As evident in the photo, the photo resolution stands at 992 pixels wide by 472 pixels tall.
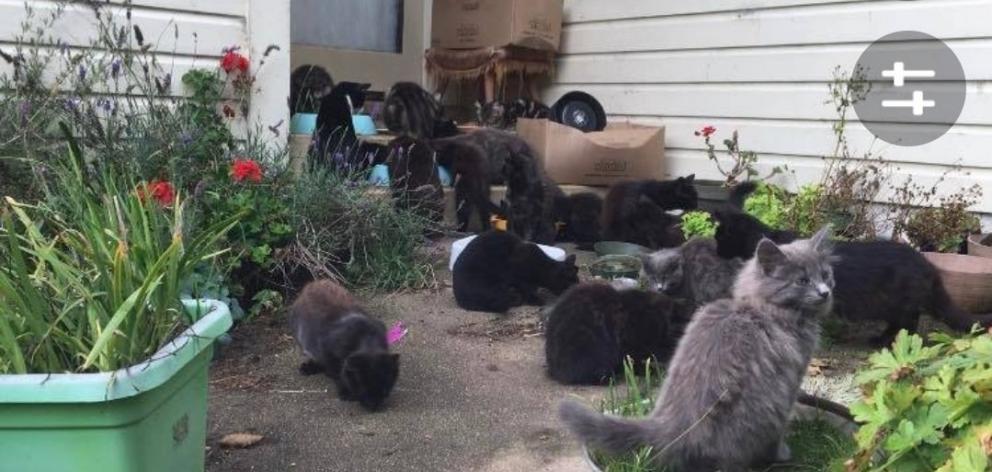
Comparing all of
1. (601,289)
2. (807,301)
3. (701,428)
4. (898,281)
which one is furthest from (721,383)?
(898,281)

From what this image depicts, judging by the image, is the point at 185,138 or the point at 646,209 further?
the point at 646,209

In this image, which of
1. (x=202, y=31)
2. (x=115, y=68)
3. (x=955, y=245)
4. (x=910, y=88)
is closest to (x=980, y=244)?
(x=955, y=245)

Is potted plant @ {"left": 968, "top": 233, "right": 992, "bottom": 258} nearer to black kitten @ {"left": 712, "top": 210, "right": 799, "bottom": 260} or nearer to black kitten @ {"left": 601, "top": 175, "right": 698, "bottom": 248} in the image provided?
black kitten @ {"left": 712, "top": 210, "right": 799, "bottom": 260}

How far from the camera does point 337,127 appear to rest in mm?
5625

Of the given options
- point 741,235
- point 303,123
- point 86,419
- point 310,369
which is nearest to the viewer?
point 86,419

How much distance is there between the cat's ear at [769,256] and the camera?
8.64ft

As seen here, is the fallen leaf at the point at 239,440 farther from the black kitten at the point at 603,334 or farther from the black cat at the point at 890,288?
the black cat at the point at 890,288

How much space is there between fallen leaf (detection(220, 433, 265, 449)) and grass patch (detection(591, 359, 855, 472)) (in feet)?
3.99

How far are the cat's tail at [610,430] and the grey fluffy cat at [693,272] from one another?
157 cm

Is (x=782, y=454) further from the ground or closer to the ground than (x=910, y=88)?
closer to the ground

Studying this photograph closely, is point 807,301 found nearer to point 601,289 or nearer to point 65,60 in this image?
point 601,289

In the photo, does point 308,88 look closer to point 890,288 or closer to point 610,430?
point 890,288

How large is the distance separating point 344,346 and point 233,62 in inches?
105

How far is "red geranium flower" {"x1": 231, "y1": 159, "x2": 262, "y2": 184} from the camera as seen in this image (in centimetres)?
410
